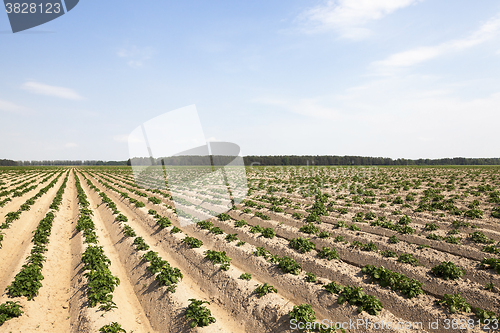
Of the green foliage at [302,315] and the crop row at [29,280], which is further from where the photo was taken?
the crop row at [29,280]

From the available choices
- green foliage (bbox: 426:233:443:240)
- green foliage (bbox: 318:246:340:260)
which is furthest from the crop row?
green foliage (bbox: 426:233:443:240)

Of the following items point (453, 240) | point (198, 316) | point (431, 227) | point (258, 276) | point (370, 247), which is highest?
point (431, 227)

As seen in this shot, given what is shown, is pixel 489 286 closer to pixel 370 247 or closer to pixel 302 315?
pixel 370 247

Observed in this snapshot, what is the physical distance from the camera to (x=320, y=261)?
10.7m

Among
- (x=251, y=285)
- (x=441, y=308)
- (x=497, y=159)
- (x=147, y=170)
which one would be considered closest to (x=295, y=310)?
(x=251, y=285)

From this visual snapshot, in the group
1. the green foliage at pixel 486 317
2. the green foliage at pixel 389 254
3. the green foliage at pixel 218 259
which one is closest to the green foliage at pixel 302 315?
the green foliage at pixel 218 259

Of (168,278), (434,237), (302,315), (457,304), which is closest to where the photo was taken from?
(302,315)

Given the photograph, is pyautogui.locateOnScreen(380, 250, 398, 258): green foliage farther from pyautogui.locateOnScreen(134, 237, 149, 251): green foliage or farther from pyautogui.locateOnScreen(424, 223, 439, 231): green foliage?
pyautogui.locateOnScreen(134, 237, 149, 251): green foliage

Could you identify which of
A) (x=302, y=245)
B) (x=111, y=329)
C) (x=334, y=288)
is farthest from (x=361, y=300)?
(x=111, y=329)

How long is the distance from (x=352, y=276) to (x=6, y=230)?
20.6m

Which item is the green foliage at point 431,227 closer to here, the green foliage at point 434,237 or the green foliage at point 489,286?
the green foliage at point 434,237

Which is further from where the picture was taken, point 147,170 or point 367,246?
point 147,170

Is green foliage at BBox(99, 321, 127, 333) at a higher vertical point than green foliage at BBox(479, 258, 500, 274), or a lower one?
lower

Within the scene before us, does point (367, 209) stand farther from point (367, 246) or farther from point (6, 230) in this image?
point (6, 230)
